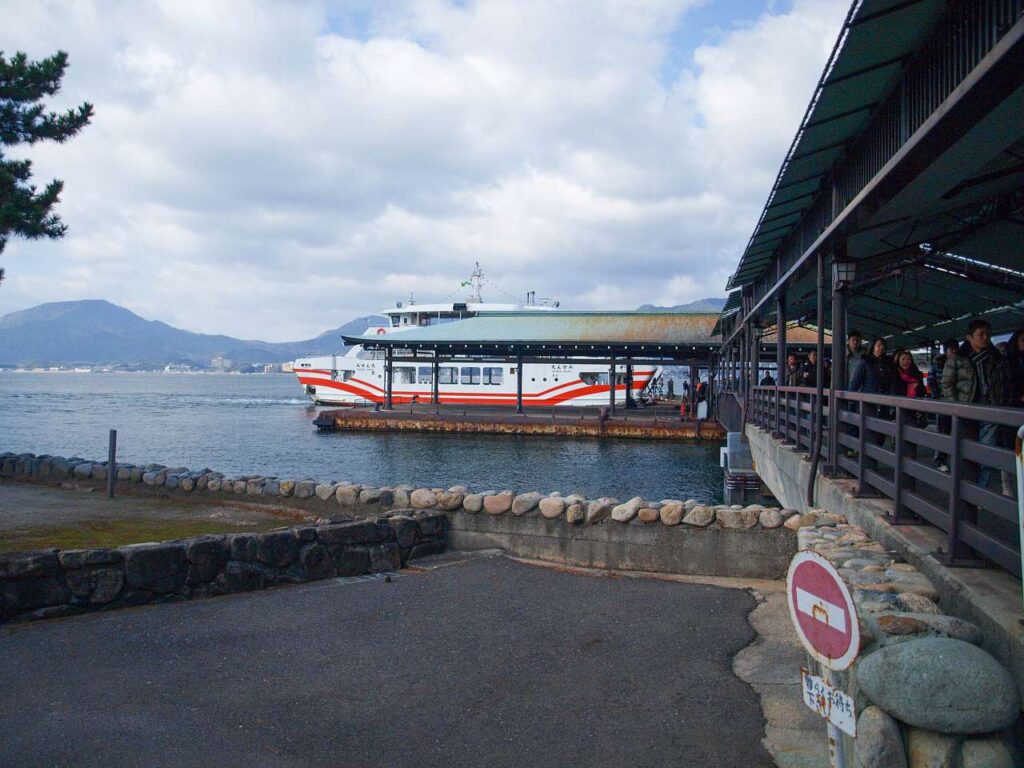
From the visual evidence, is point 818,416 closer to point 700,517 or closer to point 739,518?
point 739,518

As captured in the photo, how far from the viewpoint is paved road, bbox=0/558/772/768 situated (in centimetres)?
390

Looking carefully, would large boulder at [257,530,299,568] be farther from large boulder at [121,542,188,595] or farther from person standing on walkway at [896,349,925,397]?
person standing on walkway at [896,349,925,397]

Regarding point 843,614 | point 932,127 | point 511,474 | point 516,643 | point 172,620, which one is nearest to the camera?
point 843,614

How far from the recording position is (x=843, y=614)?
275 centimetres

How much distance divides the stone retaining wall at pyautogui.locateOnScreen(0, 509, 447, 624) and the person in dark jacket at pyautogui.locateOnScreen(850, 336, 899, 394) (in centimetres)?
505

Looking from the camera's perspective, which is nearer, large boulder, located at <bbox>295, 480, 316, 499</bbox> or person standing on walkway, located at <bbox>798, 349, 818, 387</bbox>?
large boulder, located at <bbox>295, 480, 316, 499</bbox>

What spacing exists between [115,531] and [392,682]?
5.00 m

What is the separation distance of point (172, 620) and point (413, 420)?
1225 inches

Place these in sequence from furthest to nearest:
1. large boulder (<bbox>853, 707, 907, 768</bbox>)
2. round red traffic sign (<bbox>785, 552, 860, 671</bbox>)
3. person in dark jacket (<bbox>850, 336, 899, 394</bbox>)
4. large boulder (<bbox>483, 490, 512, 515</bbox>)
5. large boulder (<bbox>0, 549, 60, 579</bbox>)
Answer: person in dark jacket (<bbox>850, 336, 899, 394</bbox>) → large boulder (<bbox>483, 490, 512, 515</bbox>) → large boulder (<bbox>0, 549, 60, 579</bbox>) → large boulder (<bbox>853, 707, 907, 768</bbox>) → round red traffic sign (<bbox>785, 552, 860, 671</bbox>)

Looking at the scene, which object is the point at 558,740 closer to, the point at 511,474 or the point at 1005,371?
A: the point at 1005,371

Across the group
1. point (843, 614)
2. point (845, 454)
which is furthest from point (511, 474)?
point (843, 614)

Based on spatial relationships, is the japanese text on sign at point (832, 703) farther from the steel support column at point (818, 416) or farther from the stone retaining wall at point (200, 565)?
the steel support column at point (818, 416)

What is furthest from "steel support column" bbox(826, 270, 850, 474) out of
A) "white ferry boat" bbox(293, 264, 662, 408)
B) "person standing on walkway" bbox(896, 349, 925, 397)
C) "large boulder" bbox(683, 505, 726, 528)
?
"white ferry boat" bbox(293, 264, 662, 408)

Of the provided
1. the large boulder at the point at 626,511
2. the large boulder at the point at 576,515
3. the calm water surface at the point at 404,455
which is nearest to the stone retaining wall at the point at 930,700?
the large boulder at the point at 626,511
